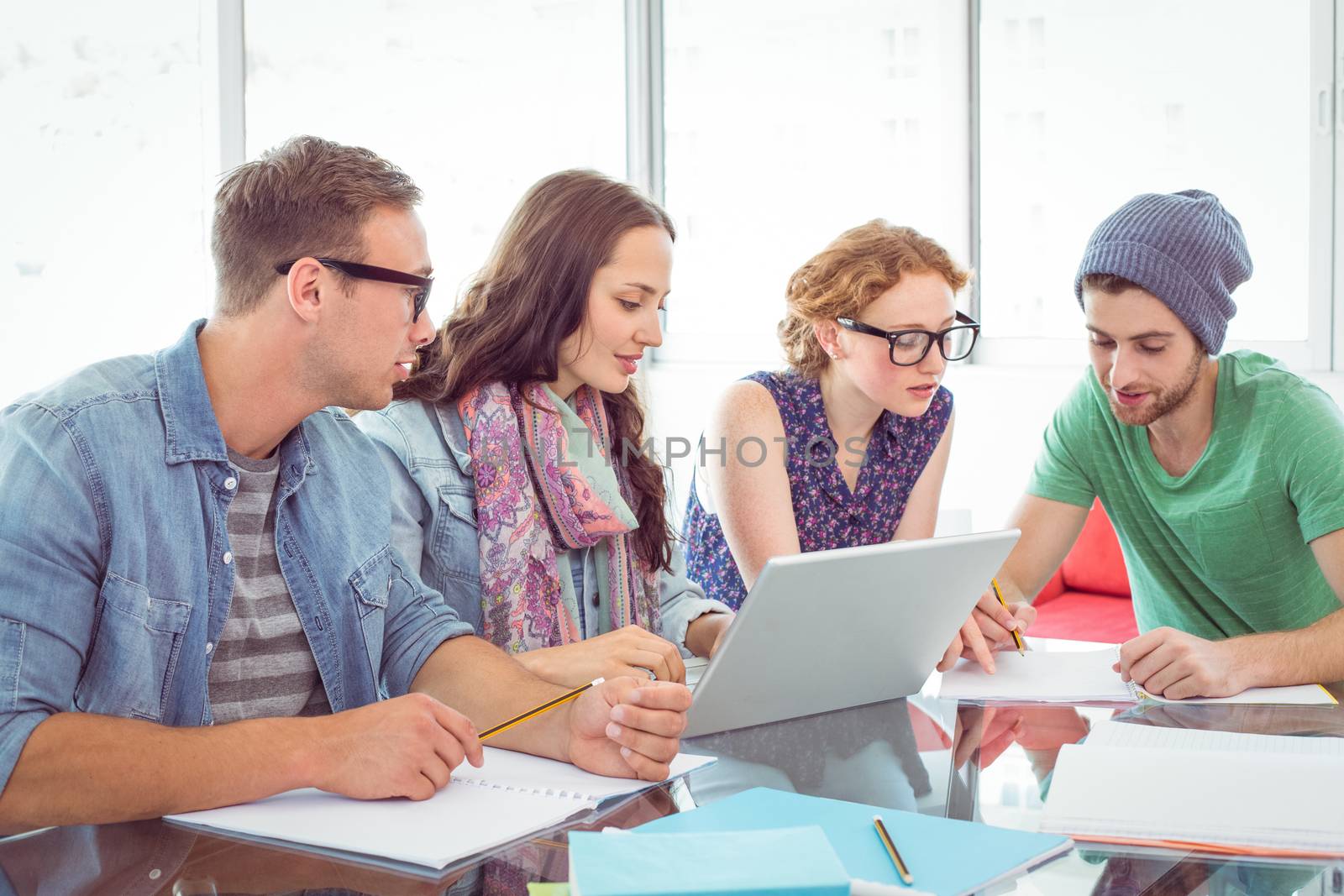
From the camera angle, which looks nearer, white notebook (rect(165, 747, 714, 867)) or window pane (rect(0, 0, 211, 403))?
white notebook (rect(165, 747, 714, 867))

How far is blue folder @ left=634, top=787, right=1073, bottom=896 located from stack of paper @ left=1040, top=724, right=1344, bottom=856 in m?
0.07

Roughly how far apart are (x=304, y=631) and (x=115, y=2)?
85.7 inches

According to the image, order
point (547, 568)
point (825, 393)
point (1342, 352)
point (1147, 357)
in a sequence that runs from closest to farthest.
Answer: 1. point (547, 568)
2. point (1147, 357)
3. point (825, 393)
4. point (1342, 352)

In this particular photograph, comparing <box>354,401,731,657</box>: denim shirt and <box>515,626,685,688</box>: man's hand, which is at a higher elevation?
<box>354,401,731,657</box>: denim shirt

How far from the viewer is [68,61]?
284 centimetres

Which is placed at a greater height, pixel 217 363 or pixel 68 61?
pixel 68 61

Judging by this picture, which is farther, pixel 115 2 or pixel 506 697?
pixel 115 2

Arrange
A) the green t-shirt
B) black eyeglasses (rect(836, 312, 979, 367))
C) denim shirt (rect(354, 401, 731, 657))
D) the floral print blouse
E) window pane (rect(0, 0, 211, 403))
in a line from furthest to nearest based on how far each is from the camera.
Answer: window pane (rect(0, 0, 211, 403))
the floral print blouse
black eyeglasses (rect(836, 312, 979, 367))
the green t-shirt
denim shirt (rect(354, 401, 731, 657))

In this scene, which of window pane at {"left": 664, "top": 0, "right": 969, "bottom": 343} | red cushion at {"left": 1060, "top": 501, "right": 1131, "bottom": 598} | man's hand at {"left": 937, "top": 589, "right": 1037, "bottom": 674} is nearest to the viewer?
man's hand at {"left": 937, "top": 589, "right": 1037, "bottom": 674}

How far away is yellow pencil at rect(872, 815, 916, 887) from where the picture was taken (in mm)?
906

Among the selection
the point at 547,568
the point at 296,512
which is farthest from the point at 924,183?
the point at 296,512

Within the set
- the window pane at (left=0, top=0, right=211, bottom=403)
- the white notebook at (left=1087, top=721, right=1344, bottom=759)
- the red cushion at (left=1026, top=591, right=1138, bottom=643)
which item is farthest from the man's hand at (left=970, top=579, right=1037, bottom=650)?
the window pane at (left=0, top=0, right=211, bottom=403)

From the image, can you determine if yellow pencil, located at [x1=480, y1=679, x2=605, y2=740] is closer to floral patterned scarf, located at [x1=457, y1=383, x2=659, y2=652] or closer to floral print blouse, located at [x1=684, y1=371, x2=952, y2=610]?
floral patterned scarf, located at [x1=457, y1=383, x2=659, y2=652]

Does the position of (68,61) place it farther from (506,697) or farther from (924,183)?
(924,183)
